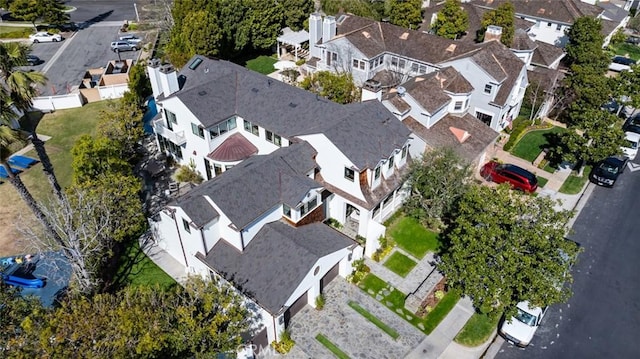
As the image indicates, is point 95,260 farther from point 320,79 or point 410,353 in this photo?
point 320,79

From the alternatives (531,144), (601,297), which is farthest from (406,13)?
(601,297)

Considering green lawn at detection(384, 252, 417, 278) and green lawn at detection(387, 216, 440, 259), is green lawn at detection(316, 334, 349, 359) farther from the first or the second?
green lawn at detection(387, 216, 440, 259)

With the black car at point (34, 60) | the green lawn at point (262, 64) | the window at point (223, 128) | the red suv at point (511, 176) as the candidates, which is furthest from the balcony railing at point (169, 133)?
the black car at point (34, 60)

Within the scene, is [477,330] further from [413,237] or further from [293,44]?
[293,44]

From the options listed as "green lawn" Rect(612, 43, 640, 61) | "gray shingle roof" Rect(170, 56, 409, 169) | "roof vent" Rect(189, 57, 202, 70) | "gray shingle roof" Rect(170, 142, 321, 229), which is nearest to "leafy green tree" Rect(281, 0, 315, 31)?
"roof vent" Rect(189, 57, 202, 70)

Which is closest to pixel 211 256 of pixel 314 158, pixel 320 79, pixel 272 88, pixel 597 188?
pixel 314 158
